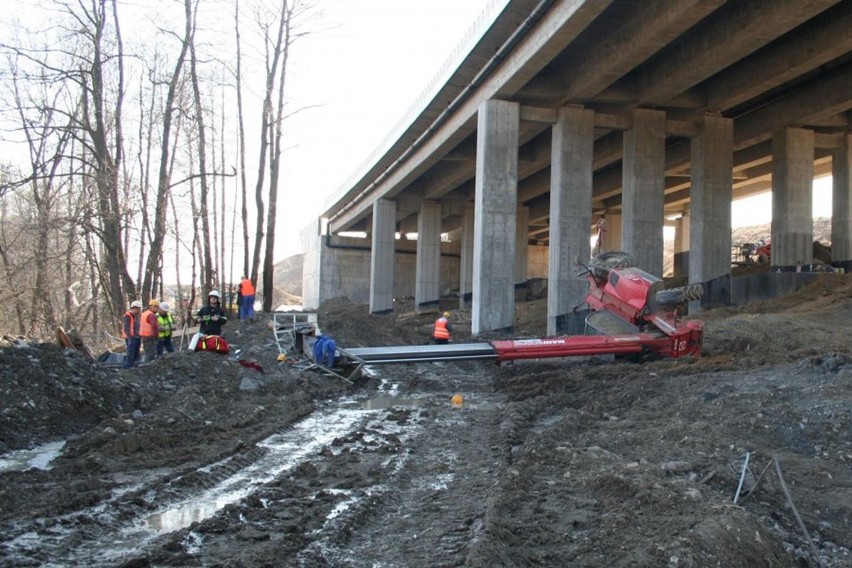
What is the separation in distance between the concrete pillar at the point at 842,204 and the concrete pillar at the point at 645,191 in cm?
931

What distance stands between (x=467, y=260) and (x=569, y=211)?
826 inches

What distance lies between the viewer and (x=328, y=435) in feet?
30.0

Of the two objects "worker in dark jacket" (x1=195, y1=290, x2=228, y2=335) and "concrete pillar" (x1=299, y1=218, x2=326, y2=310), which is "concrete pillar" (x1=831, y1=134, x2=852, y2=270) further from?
"concrete pillar" (x1=299, y1=218, x2=326, y2=310)

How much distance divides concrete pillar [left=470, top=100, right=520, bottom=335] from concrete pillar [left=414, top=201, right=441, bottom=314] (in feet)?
71.9

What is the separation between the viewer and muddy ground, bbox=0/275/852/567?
4637 mm

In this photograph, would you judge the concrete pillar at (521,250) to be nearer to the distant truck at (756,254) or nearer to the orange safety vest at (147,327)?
the distant truck at (756,254)

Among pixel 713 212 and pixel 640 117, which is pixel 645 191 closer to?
pixel 640 117

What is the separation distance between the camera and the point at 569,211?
79.9 ft

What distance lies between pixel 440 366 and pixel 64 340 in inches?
351

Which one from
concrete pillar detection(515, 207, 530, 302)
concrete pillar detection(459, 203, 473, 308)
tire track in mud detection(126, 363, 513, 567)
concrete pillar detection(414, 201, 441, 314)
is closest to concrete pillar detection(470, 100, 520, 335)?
tire track in mud detection(126, 363, 513, 567)

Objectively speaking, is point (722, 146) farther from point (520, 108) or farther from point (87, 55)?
point (87, 55)

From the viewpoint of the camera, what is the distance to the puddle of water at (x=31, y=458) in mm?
7480

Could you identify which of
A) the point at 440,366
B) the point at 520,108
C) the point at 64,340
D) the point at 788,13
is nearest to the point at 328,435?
the point at 64,340

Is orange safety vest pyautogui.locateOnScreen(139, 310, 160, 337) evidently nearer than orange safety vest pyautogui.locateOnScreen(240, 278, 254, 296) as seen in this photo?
Yes
